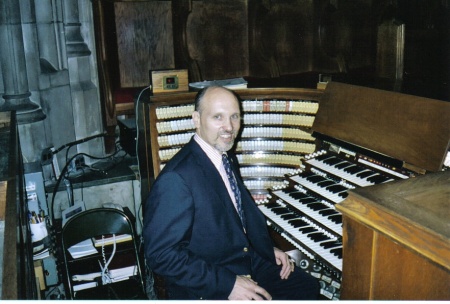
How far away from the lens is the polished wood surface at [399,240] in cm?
104

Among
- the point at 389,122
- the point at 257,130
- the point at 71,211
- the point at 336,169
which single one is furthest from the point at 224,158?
the point at 71,211

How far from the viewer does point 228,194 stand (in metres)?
2.54

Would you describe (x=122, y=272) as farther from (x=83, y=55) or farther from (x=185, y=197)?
(x=83, y=55)

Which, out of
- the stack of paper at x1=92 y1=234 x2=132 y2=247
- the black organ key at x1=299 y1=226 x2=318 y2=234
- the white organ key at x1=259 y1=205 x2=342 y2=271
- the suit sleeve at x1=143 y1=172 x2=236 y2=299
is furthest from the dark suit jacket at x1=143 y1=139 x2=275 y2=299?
the stack of paper at x1=92 y1=234 x2=132 y2=247

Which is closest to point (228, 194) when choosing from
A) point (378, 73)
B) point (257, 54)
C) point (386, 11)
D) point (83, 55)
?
point (378, 73)

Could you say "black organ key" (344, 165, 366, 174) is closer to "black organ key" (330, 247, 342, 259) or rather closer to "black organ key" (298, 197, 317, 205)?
"black organ key" (298, 197, 317, 205)

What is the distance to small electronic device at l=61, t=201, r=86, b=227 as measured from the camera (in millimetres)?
4262

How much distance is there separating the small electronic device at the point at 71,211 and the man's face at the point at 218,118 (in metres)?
2.25

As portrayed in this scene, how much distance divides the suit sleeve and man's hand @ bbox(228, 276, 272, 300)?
3cm

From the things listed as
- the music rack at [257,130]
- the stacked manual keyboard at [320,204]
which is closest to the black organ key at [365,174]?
the stacked manual keyboard at [320,204]

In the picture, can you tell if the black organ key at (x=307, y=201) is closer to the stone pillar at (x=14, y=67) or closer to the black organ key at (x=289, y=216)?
the black organ key at (x=289, y=216)

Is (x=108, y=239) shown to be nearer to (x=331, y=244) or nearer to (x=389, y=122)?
(x=331, y=244)

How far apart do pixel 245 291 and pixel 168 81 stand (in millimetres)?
2373

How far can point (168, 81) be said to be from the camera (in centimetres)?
413
